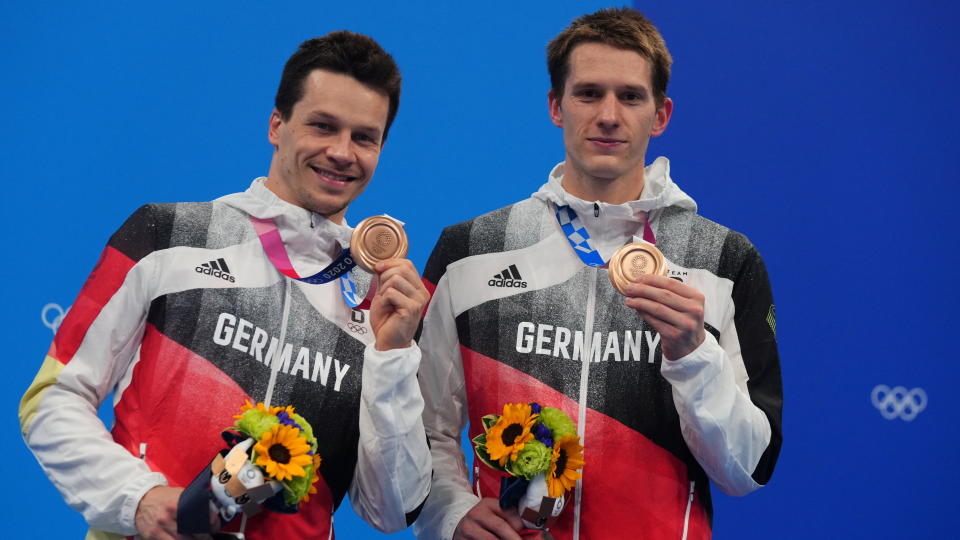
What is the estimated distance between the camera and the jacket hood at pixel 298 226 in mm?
2777

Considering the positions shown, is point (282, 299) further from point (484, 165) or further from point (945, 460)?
point (945, 460)

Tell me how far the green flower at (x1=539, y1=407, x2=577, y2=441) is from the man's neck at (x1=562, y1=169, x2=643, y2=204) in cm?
62

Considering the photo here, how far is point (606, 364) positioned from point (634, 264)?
32 centimetres

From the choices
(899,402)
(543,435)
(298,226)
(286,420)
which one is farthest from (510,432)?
(899,402)

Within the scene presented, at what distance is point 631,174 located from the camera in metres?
2.90

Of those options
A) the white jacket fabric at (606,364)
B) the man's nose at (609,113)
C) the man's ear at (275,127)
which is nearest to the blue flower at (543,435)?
the white jacket fabric at (606,364)

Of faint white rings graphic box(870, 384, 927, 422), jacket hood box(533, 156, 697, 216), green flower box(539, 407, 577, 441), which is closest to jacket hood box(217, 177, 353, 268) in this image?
jacket hood box(533, 156, 697, 216)

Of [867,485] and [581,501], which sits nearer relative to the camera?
[581,501]

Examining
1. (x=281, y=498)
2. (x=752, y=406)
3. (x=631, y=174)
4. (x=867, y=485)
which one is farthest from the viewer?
(x=867, y=485)

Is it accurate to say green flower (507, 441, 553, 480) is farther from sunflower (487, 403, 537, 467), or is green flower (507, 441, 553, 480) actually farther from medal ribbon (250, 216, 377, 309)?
medal ribbon (250, 216, 377, 309)

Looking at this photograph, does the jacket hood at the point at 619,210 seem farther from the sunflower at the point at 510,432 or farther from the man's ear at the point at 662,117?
the sunflower at the point at 510,432

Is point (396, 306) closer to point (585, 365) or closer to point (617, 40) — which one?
point (585, 365)

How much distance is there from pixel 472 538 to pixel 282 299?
752mm

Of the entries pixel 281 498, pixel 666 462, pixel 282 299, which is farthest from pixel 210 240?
Answer: pixel 666 462
